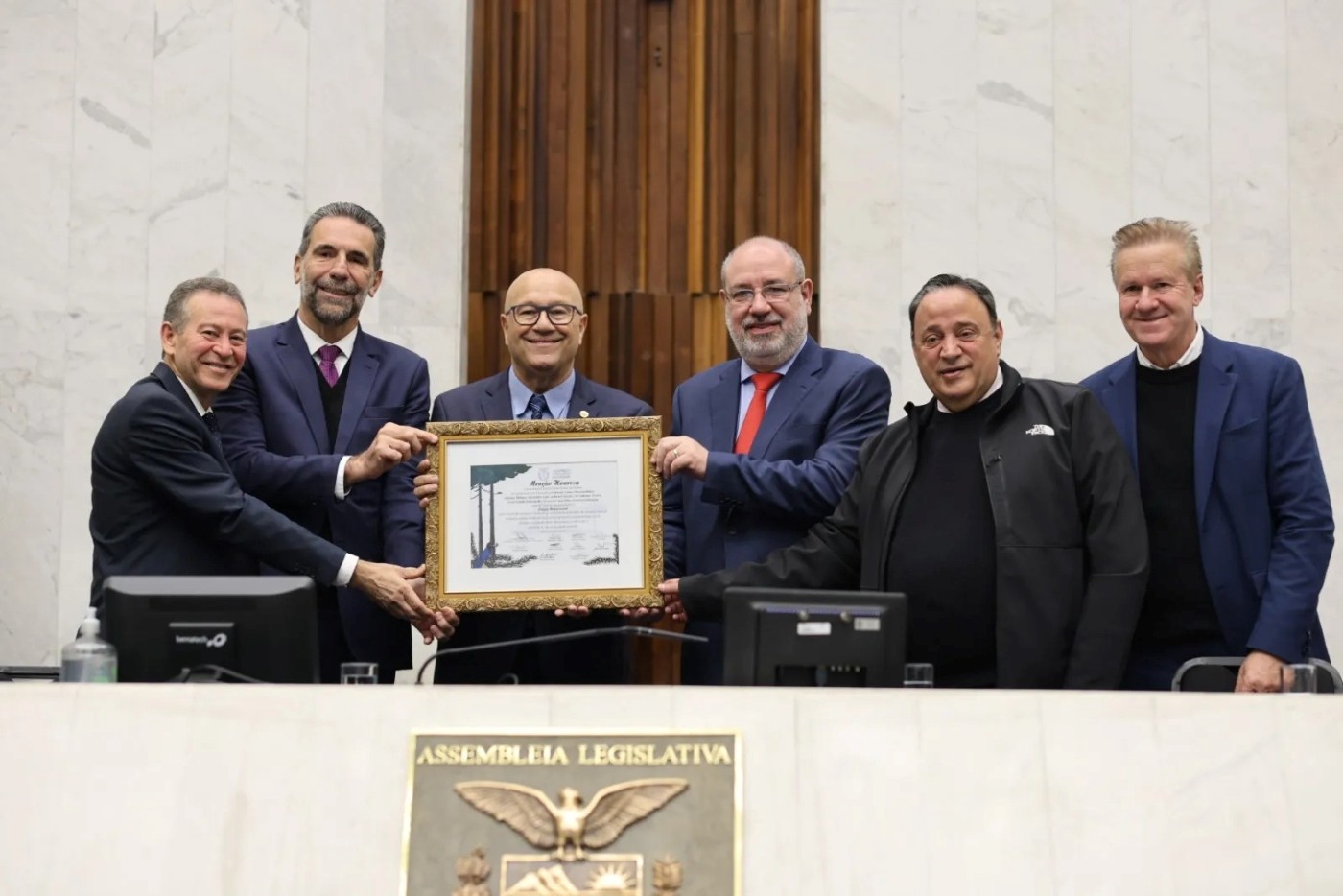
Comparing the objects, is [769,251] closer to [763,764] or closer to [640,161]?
[640,161]

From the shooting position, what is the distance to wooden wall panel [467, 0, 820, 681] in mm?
8008

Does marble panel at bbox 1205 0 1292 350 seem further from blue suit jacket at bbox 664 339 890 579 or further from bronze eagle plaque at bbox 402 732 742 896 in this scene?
bronze eagle plaque at bbox 402 732 742 896

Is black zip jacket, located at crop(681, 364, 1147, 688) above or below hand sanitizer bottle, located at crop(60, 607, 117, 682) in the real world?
above

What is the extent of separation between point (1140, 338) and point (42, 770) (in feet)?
10.3

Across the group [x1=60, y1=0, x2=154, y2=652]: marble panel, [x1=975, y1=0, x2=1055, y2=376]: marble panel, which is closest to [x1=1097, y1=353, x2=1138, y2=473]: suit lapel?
[x1=975, y1=0, x2=1055, y2=376]: marble panel

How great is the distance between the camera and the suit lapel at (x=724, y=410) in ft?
18.8

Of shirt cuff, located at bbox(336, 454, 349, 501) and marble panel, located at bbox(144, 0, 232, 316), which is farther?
marble panel, located at bbox(144, 0, 232, 316)

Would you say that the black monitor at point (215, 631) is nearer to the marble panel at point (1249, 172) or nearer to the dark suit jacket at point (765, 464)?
the dark suit jacket at point (765, 464)

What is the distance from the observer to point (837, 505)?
529 centimetres

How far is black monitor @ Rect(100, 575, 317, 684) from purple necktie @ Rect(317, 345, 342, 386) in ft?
5.90

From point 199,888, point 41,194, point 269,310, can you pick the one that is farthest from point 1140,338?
point 41,194

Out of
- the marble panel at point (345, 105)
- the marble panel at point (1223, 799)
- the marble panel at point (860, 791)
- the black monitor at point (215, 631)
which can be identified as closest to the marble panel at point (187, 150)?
the marble panel at point (345, 105)

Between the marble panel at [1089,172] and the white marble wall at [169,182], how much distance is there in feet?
8.72

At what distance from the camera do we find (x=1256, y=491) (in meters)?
4.91
